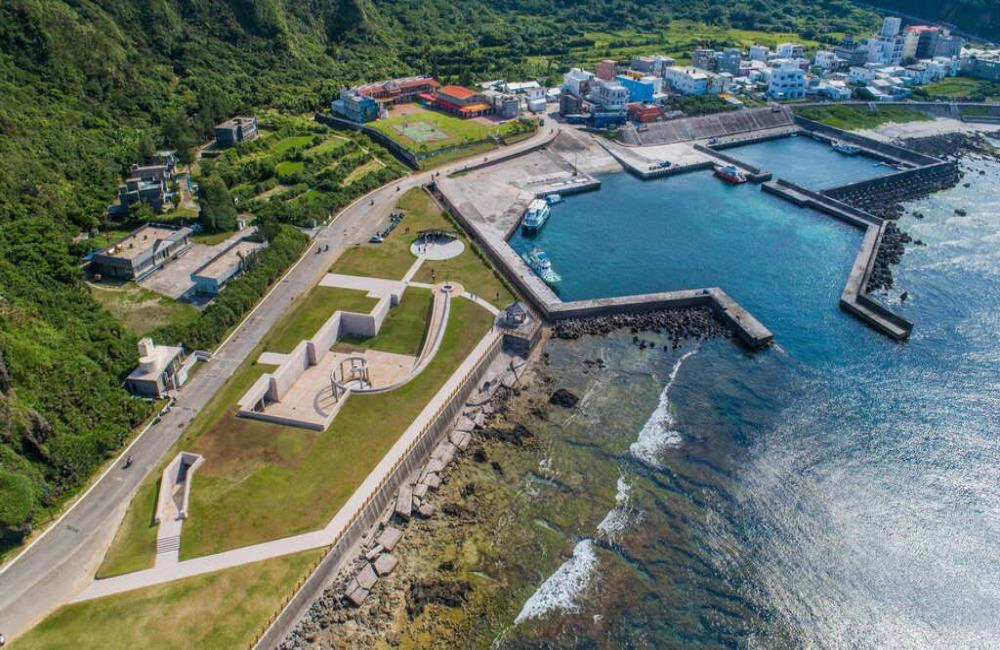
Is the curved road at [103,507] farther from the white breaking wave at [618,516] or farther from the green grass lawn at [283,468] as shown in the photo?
the white breaking wave at [618,516]

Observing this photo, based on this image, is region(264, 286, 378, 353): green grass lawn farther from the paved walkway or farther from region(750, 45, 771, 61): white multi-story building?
region(750, 45, 771, 61): white multi-story building

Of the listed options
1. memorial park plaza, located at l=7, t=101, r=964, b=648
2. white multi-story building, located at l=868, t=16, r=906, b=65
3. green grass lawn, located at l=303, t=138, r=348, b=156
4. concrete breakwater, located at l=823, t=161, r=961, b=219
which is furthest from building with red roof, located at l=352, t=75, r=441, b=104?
white multi-story building, located at l=868, t=16, r=906, b=65

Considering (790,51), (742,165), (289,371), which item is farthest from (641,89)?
(289,371)

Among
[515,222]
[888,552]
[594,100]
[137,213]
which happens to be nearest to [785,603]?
[888,552]

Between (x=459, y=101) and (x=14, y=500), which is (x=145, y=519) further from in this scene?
(x=459, y=101)

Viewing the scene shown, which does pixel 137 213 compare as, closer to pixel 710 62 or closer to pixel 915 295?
pixel 915 295
